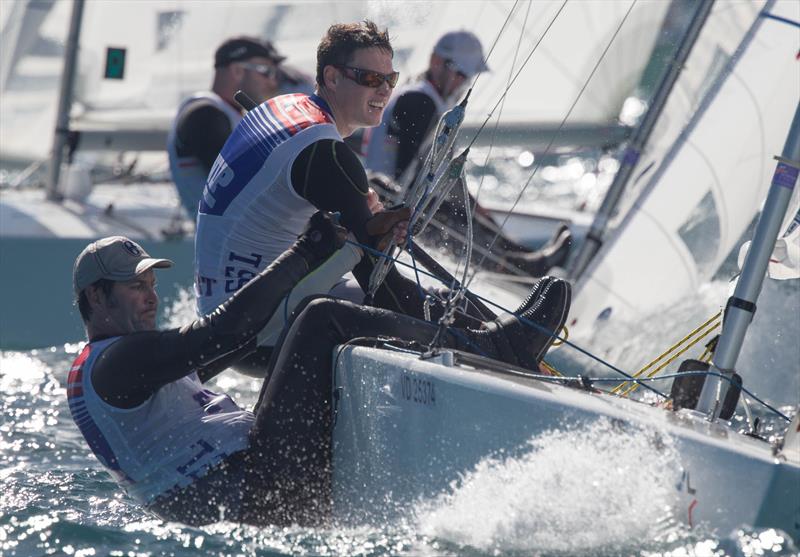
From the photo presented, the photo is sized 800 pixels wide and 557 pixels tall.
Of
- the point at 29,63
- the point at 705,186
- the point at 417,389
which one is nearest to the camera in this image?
the point at 417,389

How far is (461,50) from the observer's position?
592 centimetres

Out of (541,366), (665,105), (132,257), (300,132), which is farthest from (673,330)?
(132,257)

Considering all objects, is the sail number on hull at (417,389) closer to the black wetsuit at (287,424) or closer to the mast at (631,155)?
the black wetsuit at (287,424)

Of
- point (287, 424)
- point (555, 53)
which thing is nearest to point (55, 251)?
point (555, 53)

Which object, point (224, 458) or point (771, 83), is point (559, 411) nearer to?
point (224, 458)

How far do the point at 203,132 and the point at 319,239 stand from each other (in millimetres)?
2824

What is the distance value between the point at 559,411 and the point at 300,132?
0.94 m

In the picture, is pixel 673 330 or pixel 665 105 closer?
pixel 673 330

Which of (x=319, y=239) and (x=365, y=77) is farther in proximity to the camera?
(x=365, y=77)

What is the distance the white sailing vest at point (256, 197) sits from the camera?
2.92 metres

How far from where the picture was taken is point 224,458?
2.71 m

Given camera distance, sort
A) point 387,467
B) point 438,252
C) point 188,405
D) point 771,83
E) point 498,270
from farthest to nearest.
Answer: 1. point 498,270
2. point 771,83
3. point 438,252
4. point 188,405
5. point 387,467

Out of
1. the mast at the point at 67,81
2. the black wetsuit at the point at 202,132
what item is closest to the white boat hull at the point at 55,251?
the mast at the point at 67,81

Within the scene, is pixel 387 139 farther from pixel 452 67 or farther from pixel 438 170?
pixel 438 170
